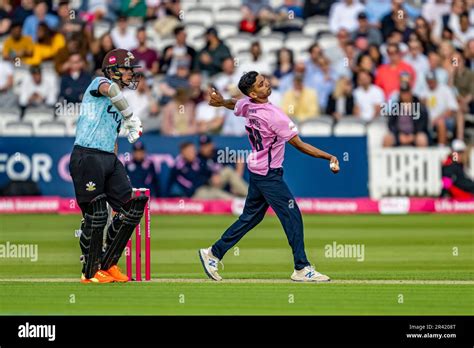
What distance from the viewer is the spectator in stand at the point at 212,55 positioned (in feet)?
82.9

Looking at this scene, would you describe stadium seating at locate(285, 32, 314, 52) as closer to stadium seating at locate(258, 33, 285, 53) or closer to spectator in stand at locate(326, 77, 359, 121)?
stadium seating at locate(258, 33, 285, 53)

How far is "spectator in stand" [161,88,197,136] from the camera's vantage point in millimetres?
23641

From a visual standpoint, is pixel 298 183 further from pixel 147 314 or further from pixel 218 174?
pixel 147 314

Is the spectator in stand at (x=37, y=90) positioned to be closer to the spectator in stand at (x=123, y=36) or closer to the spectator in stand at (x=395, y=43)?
the spectator in stand at (x=123, y=36)

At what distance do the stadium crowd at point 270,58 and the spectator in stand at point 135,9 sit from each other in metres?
0.02

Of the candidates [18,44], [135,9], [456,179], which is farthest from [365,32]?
[18,44]

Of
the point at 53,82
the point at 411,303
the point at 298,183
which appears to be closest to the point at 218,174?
the point at 298,183

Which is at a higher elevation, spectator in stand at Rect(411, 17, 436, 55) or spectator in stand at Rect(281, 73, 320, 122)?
spectator in stand at Rect(411, 17, 436, 55)

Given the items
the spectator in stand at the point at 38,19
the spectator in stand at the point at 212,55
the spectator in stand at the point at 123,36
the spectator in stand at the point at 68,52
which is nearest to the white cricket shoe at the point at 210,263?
the spectator in stand at the point at 212,55

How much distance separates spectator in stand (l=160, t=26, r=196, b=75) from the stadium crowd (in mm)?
25

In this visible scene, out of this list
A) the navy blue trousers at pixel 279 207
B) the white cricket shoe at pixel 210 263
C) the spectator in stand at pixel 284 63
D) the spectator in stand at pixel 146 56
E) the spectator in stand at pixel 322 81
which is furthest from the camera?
the spectator in stand at pixel 146 56

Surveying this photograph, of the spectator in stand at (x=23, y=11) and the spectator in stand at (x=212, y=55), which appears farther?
the spectator in stand at (x=23, y=11)

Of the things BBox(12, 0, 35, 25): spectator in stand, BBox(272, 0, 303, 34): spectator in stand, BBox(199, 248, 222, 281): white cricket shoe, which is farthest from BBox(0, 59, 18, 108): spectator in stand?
BBox(199, 248, 222, 281): white cricket shoe

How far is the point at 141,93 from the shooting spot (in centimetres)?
2455
